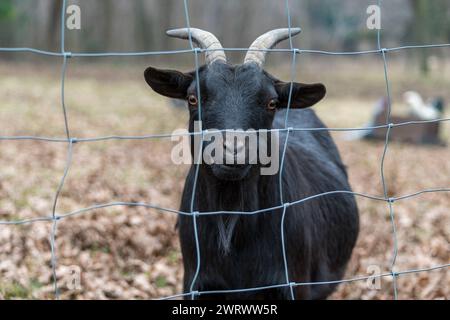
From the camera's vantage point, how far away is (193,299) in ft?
12.0

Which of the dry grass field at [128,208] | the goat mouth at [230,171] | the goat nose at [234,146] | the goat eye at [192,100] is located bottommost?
the dry grass field at [128,208]

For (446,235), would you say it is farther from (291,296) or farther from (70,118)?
(70,118)

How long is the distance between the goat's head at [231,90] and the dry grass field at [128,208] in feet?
6.65

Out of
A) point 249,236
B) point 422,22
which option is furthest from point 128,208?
point 422,22

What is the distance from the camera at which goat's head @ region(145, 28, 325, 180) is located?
3596 mm

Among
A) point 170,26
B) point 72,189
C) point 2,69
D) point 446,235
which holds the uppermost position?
point 170,26

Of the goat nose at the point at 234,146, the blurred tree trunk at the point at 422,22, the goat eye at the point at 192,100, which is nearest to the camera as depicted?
the goat nose at the point at 234,146

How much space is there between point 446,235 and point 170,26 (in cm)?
2196

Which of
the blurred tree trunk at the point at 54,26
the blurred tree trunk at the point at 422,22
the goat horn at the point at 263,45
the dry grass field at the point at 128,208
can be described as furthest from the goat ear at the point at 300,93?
the blurred tree trunk at the point at 54,26

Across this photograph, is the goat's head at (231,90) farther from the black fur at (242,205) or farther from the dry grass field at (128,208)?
the dry grass field at (128,208)

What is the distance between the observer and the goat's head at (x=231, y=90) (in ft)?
11.8

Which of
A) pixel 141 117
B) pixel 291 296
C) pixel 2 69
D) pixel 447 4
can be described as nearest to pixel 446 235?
pixel 291 296

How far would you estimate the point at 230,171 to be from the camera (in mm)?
3439
